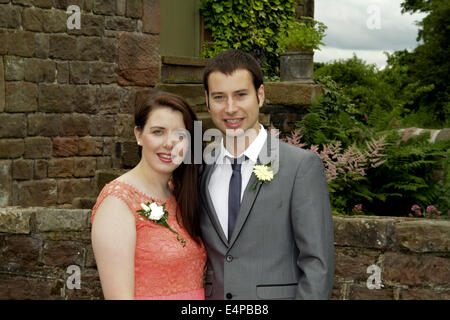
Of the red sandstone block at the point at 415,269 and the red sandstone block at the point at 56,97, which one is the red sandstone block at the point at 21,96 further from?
the red sandstone block at the point at 415,269

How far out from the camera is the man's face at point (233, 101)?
262cm

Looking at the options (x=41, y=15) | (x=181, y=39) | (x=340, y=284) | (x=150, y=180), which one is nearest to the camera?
(x=150, y=180)

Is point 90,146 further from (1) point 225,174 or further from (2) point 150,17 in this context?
(1) point 225,174

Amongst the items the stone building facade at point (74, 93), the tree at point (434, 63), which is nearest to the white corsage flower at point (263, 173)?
the stone building facade at point (74, 93)

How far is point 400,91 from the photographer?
954 cm

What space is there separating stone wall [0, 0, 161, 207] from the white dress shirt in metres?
3.66

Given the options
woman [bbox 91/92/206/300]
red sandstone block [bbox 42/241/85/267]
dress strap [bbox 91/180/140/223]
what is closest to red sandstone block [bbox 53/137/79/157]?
red sandstone block [bbox 42/241/85/267]

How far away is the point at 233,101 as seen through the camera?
2623 millimetres

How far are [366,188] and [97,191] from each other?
10.2ft

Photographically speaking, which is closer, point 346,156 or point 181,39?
point 346,156
